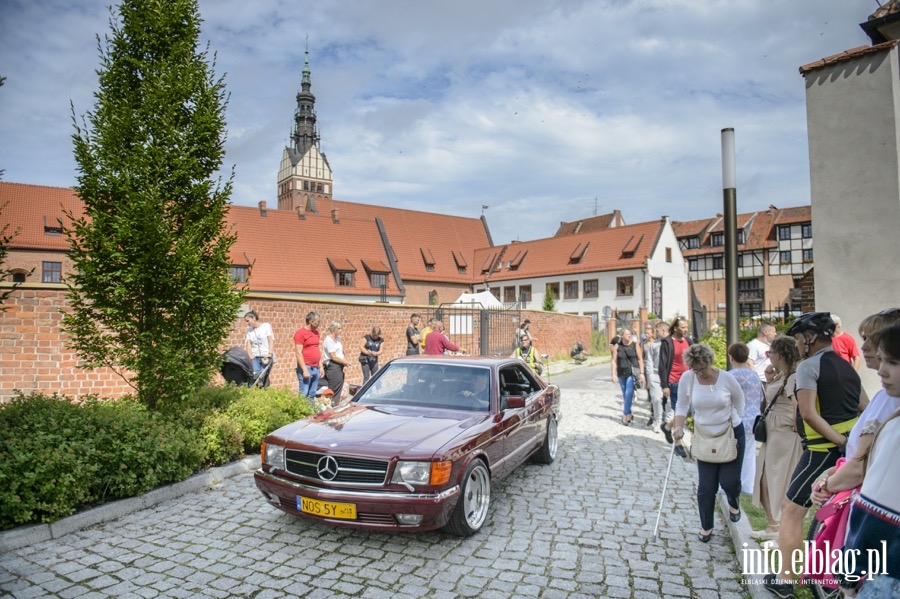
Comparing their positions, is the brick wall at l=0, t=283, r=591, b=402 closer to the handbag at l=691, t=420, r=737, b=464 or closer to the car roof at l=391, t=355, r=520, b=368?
the car roof at l=391, t=355, r=520, b=368

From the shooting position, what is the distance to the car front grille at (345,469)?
14.8 ft

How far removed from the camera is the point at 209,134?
7535 mm

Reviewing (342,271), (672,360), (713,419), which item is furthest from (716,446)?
(342,271)

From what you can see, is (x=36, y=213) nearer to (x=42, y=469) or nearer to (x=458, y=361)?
(x=42, y=469)

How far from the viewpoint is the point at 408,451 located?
457 centimetres

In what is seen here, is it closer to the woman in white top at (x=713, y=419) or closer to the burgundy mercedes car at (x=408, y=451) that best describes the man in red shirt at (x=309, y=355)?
the burgundy mercedes car at (x=408, y=451)

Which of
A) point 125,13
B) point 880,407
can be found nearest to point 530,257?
point 125,13

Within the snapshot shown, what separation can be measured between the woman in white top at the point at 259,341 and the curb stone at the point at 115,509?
4020 mm

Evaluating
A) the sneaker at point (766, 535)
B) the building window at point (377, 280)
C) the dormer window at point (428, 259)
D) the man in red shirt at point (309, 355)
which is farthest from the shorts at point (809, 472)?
the dormer window at point (428, 259)

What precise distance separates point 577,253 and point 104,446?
160 feet

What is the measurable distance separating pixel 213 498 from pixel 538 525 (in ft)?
11.3

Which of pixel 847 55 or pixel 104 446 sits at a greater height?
pixel 847 55

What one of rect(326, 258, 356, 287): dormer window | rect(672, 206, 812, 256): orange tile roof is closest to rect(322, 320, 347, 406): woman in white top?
rect(326, 258, 356, 287): dormer window

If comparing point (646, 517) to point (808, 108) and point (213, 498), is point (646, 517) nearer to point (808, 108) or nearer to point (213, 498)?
point (213, 498)
